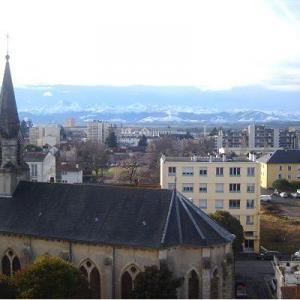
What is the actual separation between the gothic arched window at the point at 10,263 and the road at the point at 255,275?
50.0ft

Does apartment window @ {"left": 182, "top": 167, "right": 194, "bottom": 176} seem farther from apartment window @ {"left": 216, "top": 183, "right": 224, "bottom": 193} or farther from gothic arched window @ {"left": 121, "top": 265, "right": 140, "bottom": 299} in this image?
gothic arched window @ {"left": 121, "top": 265, "right": 140, "bottom": 299}

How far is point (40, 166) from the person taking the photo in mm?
83125

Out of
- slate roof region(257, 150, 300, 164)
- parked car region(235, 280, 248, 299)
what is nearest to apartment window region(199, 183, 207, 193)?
parked car region(235, 280, 248, 299)

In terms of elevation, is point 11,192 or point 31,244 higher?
point 11,192

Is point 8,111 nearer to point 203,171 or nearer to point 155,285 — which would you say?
point 155,285

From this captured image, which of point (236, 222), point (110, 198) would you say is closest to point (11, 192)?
point (110, 198)

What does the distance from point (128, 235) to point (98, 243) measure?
1.85m

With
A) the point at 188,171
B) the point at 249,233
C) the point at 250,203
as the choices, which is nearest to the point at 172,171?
the point at 188,171

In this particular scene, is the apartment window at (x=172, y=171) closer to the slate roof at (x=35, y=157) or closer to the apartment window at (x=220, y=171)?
the apartment window at (x=220, y=171)

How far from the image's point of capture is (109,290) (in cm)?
3794

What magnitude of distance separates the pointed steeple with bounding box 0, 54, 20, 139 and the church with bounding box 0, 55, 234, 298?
4363mm

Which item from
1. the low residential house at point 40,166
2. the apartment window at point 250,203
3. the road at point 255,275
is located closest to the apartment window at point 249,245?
the apartment window at point 250,203

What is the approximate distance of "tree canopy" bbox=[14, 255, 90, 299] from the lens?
107ft

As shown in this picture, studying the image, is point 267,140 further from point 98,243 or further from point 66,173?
point 98,243
